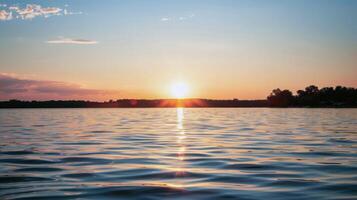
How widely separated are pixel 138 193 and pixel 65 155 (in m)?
8.50

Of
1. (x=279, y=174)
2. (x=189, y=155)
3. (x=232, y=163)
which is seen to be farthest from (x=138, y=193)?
(x=189, y=155)

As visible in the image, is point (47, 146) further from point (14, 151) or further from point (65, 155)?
point (65, 155)

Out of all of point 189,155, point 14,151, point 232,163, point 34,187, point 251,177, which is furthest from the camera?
point 14,151

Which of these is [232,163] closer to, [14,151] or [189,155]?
[189,155]

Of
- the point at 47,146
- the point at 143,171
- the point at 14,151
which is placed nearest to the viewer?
the point at 143,171

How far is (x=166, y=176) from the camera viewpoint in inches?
460

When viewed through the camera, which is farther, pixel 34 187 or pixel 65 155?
pixel 65 155

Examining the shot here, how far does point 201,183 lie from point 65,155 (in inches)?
331

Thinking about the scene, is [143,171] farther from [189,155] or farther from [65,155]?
[65,155]

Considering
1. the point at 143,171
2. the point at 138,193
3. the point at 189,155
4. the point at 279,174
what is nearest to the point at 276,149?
the point at 189,155

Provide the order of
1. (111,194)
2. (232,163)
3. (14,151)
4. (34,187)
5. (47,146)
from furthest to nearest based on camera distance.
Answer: (47,146) → (14,151) → (232,163) → (34,187) → (111,194)

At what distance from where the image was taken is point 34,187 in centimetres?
1004

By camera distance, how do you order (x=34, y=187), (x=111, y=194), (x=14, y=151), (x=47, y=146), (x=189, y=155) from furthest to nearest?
(x=47, y=146), (x=14, y=151), (x=189, y=155), (x=34, y=187), (x=111, y=194)

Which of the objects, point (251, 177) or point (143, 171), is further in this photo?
point (143, 171)
